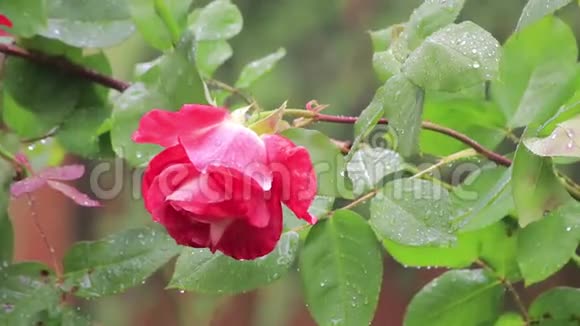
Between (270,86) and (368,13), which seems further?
(368,13)

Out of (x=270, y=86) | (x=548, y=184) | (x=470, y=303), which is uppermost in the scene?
(x=548, y=184)

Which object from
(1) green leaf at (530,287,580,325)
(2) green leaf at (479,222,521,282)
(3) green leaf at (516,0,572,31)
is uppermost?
(3) green leaf at (516,0,572,31)

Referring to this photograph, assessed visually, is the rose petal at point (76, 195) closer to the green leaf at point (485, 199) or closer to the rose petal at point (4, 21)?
the rose petal at point (4, 21)

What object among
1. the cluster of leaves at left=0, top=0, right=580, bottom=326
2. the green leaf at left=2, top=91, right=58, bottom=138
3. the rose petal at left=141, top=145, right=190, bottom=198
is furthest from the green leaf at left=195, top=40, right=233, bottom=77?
the rose petal at left=141, top=145, right=190, bottom=198

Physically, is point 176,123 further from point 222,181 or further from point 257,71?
point 257,71

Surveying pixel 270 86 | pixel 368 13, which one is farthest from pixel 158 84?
pixel 368 13

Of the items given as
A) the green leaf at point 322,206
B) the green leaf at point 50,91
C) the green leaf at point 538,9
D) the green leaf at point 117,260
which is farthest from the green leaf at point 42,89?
the green leaf at point 538,9

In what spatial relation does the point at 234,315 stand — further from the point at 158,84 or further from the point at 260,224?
the point at 260,224

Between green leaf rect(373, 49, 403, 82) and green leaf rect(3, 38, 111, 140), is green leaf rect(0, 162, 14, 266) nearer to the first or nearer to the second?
green leaf rect(3, 38, 111, 140)
